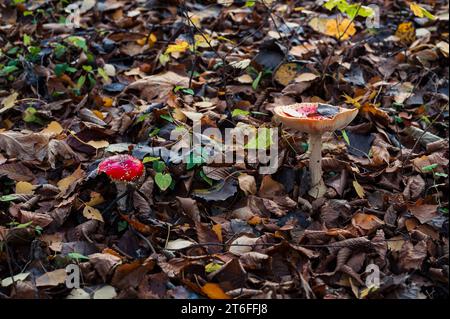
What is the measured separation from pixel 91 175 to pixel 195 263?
37.1 inches

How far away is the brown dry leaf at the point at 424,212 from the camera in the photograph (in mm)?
3471

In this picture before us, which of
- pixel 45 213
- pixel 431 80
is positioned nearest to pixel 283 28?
pixel 431 80

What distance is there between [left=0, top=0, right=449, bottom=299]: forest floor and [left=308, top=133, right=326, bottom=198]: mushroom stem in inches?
2.7

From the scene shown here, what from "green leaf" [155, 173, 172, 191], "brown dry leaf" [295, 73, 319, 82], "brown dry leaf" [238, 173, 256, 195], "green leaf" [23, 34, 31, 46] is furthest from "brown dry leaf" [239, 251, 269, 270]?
"green leaf" [23, 34, 31, 46]

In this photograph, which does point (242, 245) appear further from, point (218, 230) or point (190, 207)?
point (190, 207)

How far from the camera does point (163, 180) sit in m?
3.54

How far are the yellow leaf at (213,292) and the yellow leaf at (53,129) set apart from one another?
1.80 metres

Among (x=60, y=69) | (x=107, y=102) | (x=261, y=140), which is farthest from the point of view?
(x=60, y=69)

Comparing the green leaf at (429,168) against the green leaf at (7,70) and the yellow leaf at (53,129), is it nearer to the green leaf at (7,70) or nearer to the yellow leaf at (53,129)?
the yellow leaf at (53,129)

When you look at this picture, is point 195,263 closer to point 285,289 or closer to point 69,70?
point 285,289

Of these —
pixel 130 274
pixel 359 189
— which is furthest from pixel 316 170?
pixel 130 274

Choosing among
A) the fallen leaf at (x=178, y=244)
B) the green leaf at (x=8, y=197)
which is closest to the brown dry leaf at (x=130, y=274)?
the fallen leaf at (x=178, y=244)

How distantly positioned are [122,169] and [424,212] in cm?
183

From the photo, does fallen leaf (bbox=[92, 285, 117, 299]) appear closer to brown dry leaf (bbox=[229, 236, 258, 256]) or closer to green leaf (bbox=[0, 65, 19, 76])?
brown dry leaf (bbox=[229, 236, 258, 256])
